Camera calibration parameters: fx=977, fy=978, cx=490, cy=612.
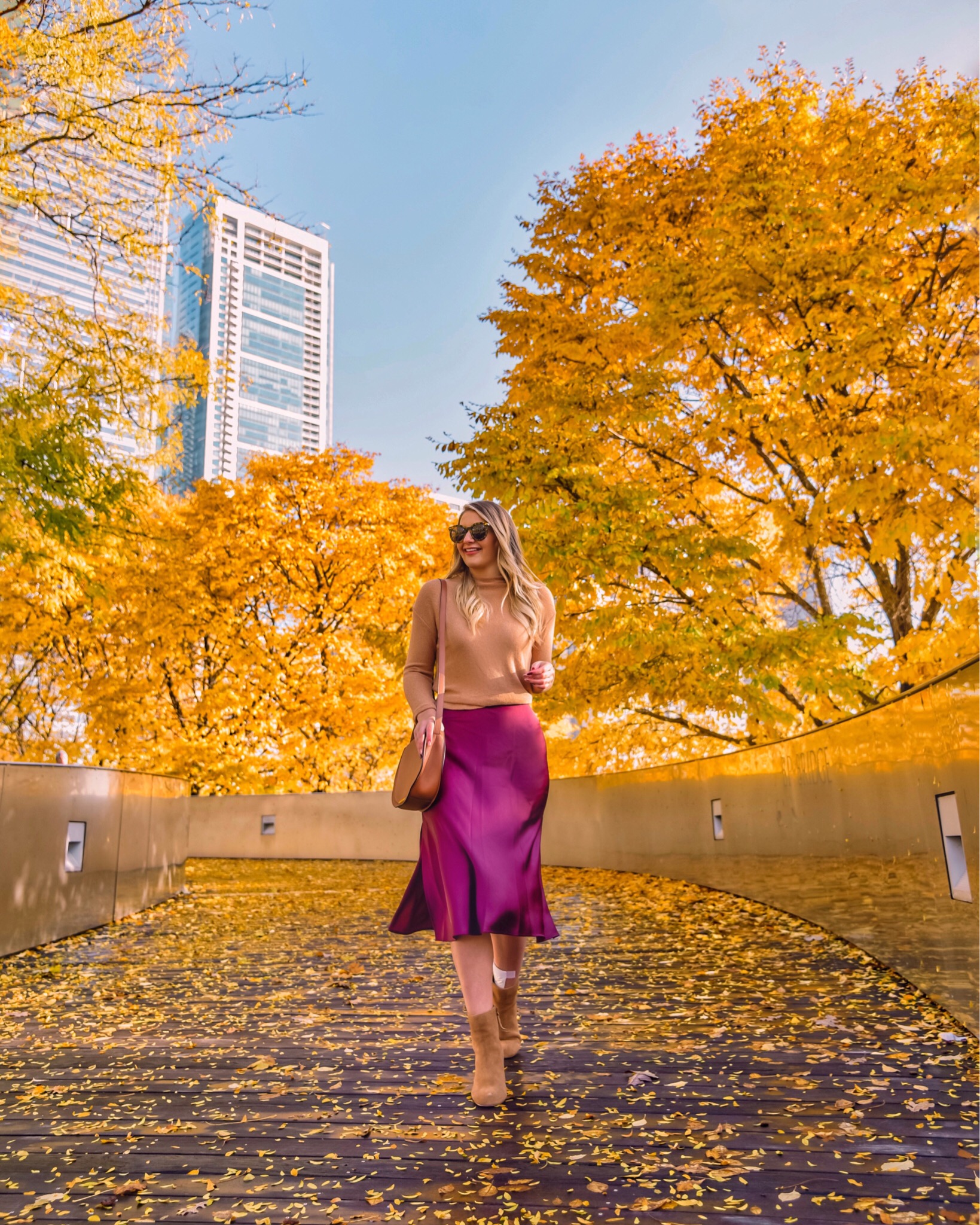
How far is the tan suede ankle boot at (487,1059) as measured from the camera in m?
3.15

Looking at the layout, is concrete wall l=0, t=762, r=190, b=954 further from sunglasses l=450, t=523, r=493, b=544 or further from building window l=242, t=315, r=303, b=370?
building window l=242, t=315, r=303, b=370

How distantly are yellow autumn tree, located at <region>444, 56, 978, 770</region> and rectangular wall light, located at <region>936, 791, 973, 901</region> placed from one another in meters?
3.67

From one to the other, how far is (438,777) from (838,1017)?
2.25m

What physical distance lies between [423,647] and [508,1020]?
1.50 meters

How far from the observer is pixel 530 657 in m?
3.70

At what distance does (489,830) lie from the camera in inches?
132

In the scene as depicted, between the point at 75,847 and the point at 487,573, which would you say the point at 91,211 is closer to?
the point at 75,847

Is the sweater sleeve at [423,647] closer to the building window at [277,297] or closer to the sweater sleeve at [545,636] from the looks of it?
the sweater sleeve at [545,636]

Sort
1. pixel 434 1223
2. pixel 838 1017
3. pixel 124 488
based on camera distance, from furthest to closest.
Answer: pixel 124 488 < pixel 838 1017 < pixel 434 1223

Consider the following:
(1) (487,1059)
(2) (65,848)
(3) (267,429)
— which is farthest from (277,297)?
(1) (487,1059)

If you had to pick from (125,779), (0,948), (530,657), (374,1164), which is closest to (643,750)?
(125,779)

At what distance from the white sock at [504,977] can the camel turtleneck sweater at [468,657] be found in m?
1.00

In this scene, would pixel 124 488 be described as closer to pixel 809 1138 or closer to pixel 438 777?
pixel 438 777

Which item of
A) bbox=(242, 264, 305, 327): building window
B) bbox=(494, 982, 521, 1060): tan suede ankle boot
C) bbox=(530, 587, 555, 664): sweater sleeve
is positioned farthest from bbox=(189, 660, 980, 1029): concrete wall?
bbox=(242, 264, 305, 327): building window
